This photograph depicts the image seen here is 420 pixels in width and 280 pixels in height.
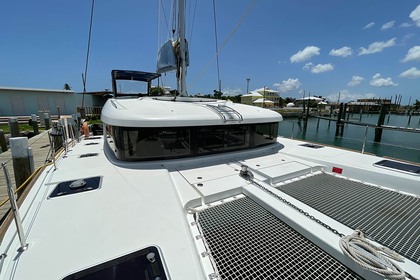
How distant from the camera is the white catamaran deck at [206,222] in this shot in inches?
54.2

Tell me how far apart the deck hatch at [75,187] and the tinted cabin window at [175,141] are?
29.0 inches

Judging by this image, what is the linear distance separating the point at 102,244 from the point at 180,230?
23.1 inches

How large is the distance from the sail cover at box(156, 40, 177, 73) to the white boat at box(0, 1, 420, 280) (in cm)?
230

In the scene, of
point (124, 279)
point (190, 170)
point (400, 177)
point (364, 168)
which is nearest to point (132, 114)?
point (190, 170)

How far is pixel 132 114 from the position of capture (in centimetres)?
296

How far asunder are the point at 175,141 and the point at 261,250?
2139 mm

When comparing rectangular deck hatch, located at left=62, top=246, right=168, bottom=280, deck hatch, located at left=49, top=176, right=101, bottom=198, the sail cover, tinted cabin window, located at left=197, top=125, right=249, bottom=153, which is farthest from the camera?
the sail cover

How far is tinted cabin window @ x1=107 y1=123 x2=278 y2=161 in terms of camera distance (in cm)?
304

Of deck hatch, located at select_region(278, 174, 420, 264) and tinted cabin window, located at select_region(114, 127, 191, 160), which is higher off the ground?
tinted cabin window, located at select_region(114, 127, 191, 160)

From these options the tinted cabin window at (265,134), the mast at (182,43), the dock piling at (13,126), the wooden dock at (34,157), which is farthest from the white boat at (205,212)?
the dock piling at (13,126)

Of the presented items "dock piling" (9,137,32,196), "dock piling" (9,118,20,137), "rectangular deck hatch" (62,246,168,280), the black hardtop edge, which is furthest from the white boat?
"dock piling" (9,118,20,137)

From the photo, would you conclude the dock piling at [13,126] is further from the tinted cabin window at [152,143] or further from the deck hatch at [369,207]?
the deck hatch at [369,207]

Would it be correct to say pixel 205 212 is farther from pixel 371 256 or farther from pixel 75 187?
pixel 75 187

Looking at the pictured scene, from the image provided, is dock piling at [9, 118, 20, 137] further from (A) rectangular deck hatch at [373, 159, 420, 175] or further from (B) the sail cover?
(A) rectangular deck hatch at [373, 159, 420, 175]
